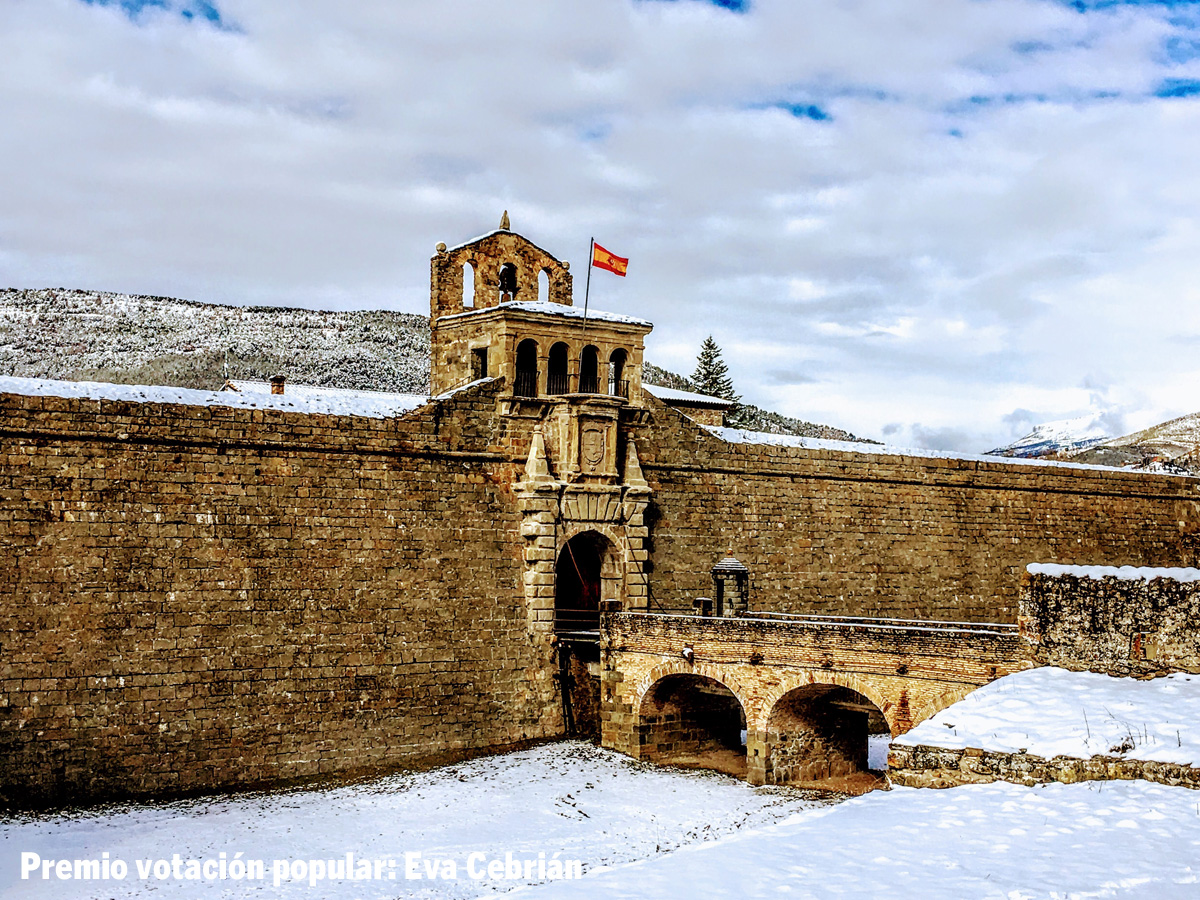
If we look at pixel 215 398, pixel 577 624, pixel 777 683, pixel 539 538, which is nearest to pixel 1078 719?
pixel 777 683

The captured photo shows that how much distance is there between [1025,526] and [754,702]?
12908mm

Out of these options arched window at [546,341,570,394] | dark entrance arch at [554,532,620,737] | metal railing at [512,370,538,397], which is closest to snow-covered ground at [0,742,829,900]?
dark entrance arch at [554,532,620,737]

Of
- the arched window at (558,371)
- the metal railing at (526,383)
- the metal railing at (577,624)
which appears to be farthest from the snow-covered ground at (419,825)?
the arched window at (558,371)

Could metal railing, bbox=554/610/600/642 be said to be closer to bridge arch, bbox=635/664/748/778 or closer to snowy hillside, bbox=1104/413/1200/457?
bridge arch, bbox=635/664/748/778

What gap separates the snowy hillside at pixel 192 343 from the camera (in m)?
51.8

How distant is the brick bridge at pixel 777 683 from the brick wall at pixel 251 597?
223cm

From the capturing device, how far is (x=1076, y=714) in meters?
12.6

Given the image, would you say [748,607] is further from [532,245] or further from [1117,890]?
[1117,890]

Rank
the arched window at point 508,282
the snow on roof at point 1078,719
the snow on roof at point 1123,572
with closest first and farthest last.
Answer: the snow on roof at point 1078,719, the snow on roof at point 1123,572, the arched window at point 508,282

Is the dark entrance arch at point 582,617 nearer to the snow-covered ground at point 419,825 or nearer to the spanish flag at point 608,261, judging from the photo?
the snow-covered ground at point 419,825

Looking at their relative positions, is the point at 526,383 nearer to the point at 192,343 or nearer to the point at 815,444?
the point at 815,444

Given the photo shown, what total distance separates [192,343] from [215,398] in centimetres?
3956

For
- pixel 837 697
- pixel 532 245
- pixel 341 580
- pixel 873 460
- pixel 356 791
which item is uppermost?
pixel 532 245

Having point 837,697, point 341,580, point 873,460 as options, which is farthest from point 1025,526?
point 341,580
